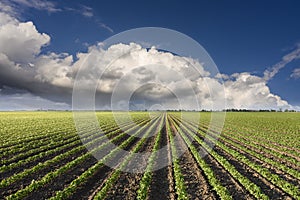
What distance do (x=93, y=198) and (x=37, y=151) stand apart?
10731mm

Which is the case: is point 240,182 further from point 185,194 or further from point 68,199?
point 68,199

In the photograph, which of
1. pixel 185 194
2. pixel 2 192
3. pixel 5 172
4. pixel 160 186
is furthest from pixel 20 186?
pixel 185 194

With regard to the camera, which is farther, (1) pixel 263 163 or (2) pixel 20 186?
(1) pixel 263 163

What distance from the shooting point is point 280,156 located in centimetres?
Answer: 1662

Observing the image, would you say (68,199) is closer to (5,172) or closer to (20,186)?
(20,186)

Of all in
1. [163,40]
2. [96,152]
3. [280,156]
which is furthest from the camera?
[163,40]

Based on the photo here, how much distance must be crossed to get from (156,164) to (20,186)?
23.7 feet

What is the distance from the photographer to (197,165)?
14.1 meters

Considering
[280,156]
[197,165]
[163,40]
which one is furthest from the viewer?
[163,40]

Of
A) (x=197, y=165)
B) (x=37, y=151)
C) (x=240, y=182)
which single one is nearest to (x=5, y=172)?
(x=37, y=151)

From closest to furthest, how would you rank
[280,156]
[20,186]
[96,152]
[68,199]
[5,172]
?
1. [68,199]
2. [20,186]
3. [5,172]
4. [280,156]
5. [96,152]

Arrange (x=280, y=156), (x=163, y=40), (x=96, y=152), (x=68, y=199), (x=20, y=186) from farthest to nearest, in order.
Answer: (x=163, y=40) < (x=96, y=152) < (x=280, y=156) < (x=20, y=186) < (x=68, y=199)

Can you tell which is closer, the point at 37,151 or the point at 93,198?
the point at 93,198

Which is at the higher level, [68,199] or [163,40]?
[163,40]
